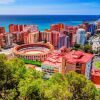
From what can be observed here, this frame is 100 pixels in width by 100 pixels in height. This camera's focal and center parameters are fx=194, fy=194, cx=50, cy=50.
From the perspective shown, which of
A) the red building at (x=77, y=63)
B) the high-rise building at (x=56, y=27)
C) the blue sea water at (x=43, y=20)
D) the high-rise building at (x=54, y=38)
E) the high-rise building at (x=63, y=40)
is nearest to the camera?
the red building at (x=77, y=63)

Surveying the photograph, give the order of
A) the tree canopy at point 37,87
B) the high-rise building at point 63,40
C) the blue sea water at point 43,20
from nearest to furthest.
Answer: the tree canopy at point 37,87
the high-rise building at point 63,40
the blue sea water at point 43,20

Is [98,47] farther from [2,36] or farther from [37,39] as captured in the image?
[2,36]

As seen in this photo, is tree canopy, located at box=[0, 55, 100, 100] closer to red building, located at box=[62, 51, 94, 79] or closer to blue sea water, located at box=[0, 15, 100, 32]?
red building, located at box=[62, 51, 94, 79]

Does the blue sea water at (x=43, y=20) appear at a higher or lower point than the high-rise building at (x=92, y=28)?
lower

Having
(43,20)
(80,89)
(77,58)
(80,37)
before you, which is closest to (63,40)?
(80,37)

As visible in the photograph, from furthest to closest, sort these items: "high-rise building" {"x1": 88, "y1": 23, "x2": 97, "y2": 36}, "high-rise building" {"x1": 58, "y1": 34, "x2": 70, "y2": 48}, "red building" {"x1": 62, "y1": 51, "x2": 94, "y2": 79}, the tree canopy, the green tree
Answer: "high-rise building" {"x1": 88, "y1": 23, "x2": 97, "y2": 36}, "high-rise building" {"x1": 58, "y1": 34, "x2": 70, "y2": 48}, "red building" {"x1": 62, "y1": 51, "x2": 94, "y2": 79}, the green tree, the tree canopy

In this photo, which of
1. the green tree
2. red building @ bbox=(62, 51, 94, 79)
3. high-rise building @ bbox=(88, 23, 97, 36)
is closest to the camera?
the green tree

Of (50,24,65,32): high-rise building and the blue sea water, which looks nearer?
(50,24,65,32): high-rise building

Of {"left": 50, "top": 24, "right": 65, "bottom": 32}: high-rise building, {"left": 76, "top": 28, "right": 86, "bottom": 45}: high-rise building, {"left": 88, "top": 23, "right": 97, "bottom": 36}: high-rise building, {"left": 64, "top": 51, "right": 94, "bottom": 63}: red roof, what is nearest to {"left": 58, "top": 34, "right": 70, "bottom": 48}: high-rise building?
{"left": 76, "top": 28, "right": 86, "bottom": 45}: high-rise building

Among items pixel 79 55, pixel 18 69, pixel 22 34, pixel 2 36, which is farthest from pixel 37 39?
pixel 18 69

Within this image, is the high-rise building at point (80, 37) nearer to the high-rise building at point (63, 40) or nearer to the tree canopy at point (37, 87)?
the high-rise building at point (63, 40)

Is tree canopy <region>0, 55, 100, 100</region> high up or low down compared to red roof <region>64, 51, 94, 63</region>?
up

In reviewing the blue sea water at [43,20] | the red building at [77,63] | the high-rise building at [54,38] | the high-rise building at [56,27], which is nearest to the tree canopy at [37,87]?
the red building at [77,63]
